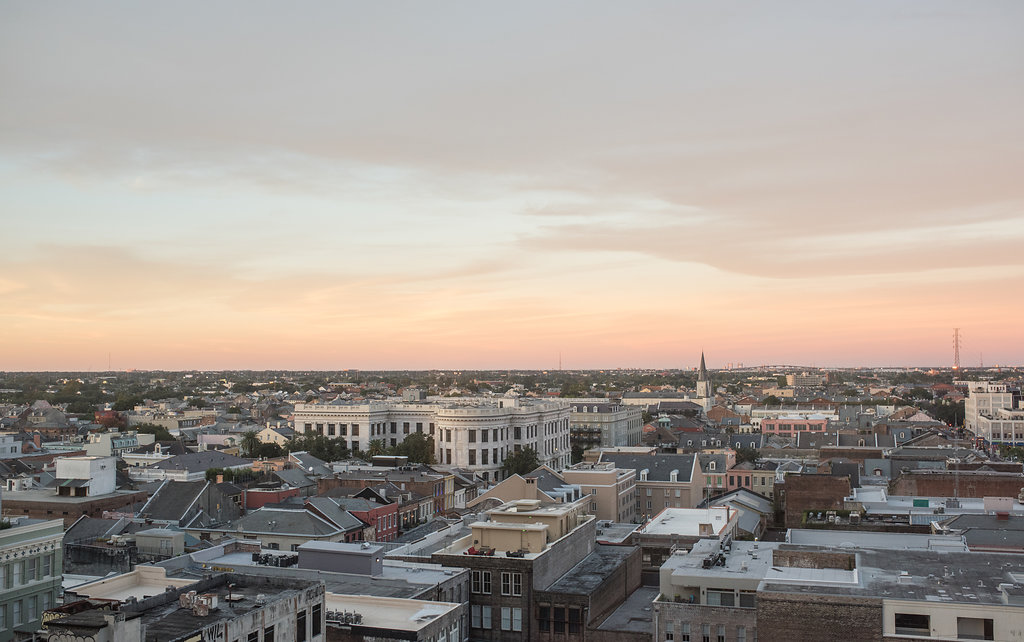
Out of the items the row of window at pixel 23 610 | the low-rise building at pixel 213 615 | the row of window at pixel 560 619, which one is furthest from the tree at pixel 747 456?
the row of window at pixel 23 610

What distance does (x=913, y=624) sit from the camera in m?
40.7

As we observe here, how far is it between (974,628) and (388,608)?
27130 millimetres

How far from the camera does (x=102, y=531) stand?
228ft

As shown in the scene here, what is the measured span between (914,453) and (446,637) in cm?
9386

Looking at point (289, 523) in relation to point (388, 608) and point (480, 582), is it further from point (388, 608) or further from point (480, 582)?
point (388, 608)

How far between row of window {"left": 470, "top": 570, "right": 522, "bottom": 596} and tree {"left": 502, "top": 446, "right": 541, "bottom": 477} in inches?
2692

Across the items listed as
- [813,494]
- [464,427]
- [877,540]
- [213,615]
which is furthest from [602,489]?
[213,615]

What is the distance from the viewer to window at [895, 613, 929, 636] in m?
40.5

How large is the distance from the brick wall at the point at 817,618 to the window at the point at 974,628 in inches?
132

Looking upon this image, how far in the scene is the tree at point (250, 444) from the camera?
138 metres

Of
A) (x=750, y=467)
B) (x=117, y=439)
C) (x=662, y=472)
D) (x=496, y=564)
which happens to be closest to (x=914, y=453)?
(x=750, y=467)

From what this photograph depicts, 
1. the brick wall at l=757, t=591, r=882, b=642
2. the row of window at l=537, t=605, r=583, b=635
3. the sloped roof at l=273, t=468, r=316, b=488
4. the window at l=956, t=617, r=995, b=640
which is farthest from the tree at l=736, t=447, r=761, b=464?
the window at l=956, t=617, r=995, b=640

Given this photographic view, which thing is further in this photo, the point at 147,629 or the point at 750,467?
the point at 750,467

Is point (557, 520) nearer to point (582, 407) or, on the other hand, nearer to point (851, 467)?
point (851, 467)
